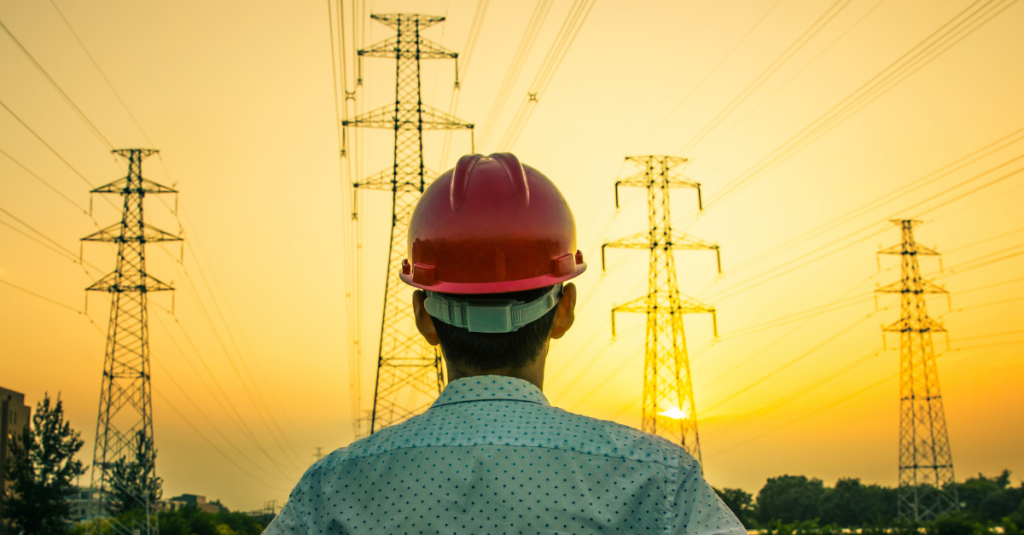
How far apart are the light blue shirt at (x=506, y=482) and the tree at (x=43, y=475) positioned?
5319 centimetres

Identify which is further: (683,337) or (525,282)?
(683,337)

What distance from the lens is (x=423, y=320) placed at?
2373 mm

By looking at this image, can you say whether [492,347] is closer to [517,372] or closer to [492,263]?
[517,372]

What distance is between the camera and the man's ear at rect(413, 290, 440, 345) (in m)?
2.34

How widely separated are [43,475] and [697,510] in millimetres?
55017

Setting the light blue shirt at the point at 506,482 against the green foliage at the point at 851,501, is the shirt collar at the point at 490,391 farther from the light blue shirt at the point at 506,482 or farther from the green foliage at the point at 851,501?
the green foliage at the point at 851,501

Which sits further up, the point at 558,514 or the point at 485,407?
the point at 485,407

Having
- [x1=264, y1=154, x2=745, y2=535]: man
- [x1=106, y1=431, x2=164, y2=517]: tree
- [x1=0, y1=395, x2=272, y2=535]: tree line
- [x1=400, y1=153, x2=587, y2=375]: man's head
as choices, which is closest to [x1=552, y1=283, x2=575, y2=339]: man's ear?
[x1=400, y1=153, x2=587, y2=375]: man's head

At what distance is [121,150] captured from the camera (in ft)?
118

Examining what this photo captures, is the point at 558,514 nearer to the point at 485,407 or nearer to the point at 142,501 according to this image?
the point at 485,407

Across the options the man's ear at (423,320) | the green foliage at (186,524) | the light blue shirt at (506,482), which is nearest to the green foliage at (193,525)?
the green foliage at (186,524)

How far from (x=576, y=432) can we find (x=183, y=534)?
222ft

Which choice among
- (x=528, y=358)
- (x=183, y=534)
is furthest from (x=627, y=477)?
(x=183, y=534)

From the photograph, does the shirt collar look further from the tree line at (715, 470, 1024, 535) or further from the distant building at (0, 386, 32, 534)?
the distant building at (0, 386, 32, 534)
